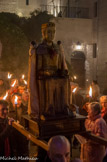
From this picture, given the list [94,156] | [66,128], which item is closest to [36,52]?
[66,128]

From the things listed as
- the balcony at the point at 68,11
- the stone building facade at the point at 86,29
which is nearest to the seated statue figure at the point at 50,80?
the stone building facade at the point at 86,29

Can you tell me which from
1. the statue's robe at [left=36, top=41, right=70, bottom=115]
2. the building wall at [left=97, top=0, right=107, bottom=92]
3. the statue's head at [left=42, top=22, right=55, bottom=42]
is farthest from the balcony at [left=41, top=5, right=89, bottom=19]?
the statue's robe at [left=36, top=41, right=70, bottom=115]

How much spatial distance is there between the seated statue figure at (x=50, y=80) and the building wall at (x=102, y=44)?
60.2 ft

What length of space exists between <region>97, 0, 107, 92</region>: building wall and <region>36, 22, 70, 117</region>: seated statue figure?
18364 mm

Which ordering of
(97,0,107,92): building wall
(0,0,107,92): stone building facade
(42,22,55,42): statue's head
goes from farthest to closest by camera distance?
(97,0,107,92): building wall, (0,0,107,92): stone building facade, (42,22,55,42): statue's head

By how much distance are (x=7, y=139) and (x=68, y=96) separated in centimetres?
137

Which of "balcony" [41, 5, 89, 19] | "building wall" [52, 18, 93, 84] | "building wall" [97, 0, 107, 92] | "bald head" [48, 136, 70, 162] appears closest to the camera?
"bald head" [48, 136, 70, 162]

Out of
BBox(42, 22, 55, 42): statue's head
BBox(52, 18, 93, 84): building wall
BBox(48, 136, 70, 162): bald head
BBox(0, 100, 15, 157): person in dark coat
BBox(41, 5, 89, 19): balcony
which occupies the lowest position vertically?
BBox(0, 100, 15, 157): person in dark coat

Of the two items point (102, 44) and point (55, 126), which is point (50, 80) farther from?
point (102, 44)

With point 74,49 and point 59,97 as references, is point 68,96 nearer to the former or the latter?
point 59,97

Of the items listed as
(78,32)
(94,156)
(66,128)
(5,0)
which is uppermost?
(5,0)

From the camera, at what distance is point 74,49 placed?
70.1ft

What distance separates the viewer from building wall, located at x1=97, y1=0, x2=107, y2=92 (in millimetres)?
21531

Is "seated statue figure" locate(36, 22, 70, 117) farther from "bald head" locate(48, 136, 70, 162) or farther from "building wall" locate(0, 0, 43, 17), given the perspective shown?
"building wall" locate(0, 0, 43, 17)
